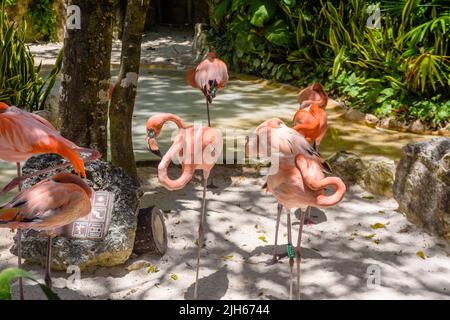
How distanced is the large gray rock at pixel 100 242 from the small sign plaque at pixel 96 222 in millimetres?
86

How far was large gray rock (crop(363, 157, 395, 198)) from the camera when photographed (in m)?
4.76

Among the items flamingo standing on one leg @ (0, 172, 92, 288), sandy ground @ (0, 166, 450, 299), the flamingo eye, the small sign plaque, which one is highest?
the flamingo eye

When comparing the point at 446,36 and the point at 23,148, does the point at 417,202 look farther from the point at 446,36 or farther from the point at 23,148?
the point at 446,36

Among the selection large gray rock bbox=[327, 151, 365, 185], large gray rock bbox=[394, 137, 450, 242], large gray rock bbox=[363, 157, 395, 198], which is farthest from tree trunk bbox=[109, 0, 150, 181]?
large gray rock bbox=[394, 137, 450, 242]

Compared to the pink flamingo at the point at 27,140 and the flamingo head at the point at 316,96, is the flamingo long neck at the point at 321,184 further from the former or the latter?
the flamingo head at the point at 316,96

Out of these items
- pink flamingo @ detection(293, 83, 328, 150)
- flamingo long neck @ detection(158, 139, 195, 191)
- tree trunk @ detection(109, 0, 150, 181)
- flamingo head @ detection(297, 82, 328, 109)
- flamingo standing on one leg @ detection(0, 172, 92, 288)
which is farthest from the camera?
flamingo head @ detection(297, 82, 328, 109)

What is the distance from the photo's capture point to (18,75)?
581 cm

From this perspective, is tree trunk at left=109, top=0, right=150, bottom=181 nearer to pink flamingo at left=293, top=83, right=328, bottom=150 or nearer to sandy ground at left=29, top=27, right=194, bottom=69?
pink flamingo at left=293, top=83, right=328, bottom=150

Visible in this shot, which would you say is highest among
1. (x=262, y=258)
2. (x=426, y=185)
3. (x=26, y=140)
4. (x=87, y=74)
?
(x=87, y=74)

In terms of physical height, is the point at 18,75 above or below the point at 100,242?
above

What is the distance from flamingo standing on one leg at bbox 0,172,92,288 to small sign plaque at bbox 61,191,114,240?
55 cm

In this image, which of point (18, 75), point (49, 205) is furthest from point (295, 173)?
point (18, 75)

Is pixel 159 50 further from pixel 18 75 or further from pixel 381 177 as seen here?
pixel 381 177

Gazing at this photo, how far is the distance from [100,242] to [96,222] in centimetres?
13
